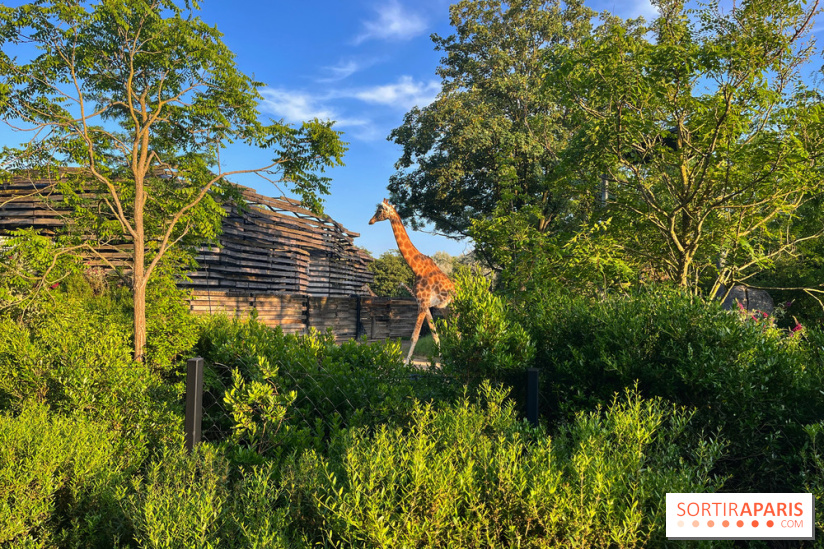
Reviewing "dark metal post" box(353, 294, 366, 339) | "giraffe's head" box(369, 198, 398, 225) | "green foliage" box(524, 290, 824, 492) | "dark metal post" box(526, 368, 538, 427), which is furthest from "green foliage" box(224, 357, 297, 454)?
"dark metal post" box(353, 294, 366, 339)

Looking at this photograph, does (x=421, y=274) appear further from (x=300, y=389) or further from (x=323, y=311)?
(x=300, y=389)

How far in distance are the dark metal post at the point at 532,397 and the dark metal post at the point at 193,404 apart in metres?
2.85

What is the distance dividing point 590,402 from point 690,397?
757mm

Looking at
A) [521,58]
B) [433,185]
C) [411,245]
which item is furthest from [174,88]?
[521,58]

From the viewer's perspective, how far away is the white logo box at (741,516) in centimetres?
245

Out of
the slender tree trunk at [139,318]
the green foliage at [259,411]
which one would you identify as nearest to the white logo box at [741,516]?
the green foliage at [259,411]

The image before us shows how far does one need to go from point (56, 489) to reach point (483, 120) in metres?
Result: 19.1

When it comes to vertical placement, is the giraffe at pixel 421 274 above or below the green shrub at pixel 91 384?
above

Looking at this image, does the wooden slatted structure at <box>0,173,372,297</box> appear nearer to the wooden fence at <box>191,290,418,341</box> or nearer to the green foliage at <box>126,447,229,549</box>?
the wooden fence at <box>191,290,418,341</box>

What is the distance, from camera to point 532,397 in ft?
13.6

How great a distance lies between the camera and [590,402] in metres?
4.34

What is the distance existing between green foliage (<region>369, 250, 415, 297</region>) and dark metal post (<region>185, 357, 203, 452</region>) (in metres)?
32.9

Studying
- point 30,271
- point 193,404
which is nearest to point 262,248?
point 30,271

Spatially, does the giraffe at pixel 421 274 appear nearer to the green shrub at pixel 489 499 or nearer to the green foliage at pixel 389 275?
the green shrub at pixel 489 499
